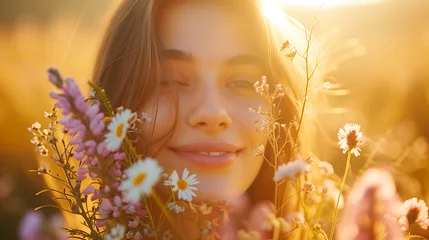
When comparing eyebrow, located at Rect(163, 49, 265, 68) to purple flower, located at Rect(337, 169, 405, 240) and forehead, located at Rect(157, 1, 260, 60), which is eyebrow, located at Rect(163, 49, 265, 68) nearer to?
forehead, located at Rect(157, 1, 260, 60)

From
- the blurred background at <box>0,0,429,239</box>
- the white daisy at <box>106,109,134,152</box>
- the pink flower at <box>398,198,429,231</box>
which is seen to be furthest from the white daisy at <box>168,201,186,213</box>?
the blurred background at <box>0,0,429,239</box>

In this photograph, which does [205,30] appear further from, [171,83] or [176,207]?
[176,207]

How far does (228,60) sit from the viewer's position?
0.93m

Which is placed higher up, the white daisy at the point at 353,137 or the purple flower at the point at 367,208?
the white daisy at the point at 353,137

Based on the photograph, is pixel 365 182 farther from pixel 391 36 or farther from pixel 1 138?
pixel 1 138

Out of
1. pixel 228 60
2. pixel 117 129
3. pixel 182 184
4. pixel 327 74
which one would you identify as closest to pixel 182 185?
pixel 182 184

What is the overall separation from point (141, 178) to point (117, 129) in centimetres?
8

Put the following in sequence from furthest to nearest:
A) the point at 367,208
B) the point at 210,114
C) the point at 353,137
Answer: the point at 210,114
the point at 353,137
the point at 367,208

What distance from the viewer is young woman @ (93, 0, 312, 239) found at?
36.2 inches

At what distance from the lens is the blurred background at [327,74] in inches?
58.5

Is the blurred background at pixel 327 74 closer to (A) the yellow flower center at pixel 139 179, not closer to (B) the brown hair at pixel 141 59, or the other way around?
(B) the brown hair at pixel 141 59

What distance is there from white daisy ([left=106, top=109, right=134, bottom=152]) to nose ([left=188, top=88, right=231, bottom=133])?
1.10 ft

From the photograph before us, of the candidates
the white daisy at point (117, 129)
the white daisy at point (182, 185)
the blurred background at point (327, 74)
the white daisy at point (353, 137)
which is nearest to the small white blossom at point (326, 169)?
the white daisy at point (353, 137)

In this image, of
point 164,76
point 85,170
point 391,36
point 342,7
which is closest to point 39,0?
point 342,7
